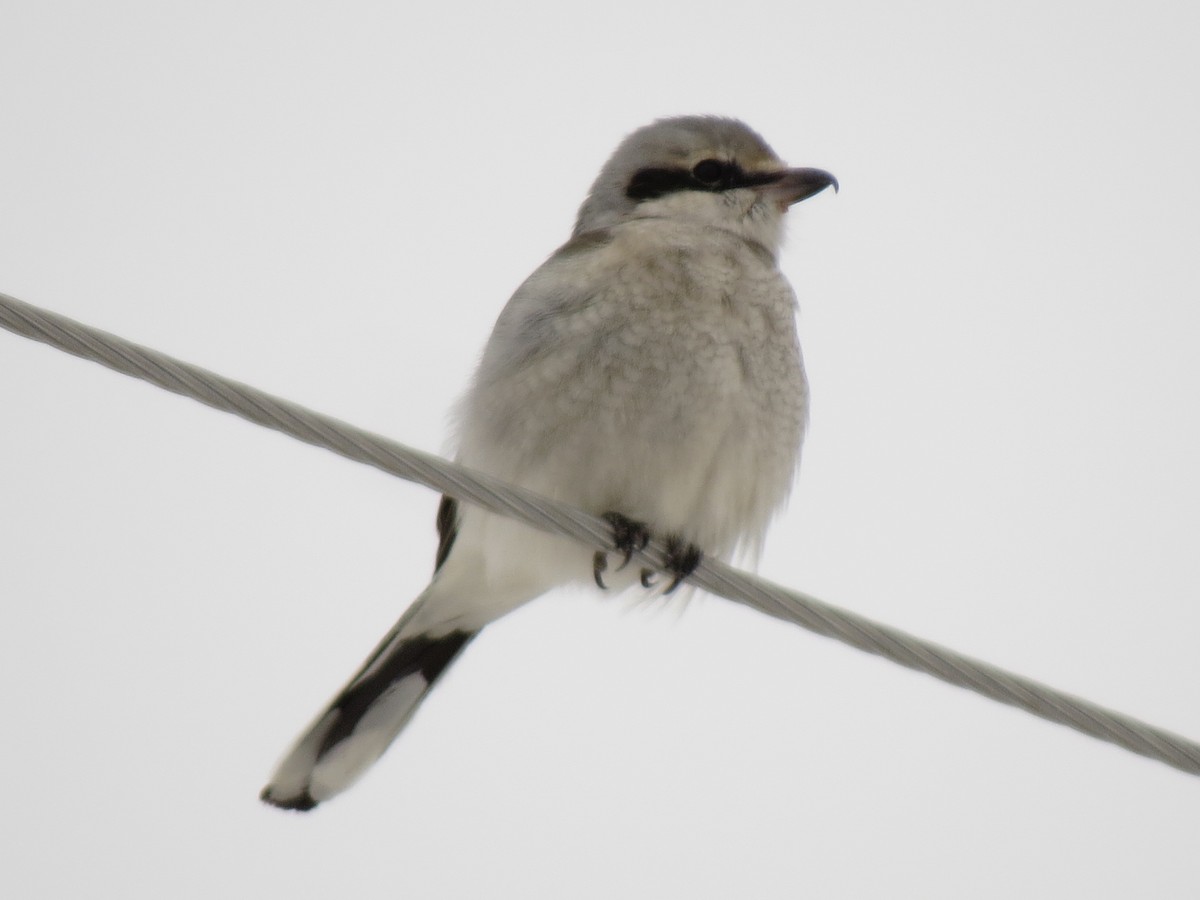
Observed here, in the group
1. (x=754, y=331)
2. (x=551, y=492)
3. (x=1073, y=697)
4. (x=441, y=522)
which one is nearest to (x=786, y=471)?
(x=754, y=331)

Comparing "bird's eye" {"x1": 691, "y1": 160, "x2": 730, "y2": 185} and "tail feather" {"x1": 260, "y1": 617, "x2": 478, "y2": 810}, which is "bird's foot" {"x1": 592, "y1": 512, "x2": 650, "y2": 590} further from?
"bird's eye" {"x1": 691, "y1": 160, "x2": 730, "y2": 185}

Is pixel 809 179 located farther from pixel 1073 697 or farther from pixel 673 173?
pixel 1073 697

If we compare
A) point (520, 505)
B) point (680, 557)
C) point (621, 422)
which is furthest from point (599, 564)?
point (520, 505)

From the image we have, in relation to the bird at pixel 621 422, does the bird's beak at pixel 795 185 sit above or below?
above

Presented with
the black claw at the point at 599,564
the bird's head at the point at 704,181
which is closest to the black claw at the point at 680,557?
the black claw at the point at 599,564

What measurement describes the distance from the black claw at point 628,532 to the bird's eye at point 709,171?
137 cm

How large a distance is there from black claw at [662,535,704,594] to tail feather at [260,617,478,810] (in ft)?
2.90

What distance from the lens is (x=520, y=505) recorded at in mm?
2898

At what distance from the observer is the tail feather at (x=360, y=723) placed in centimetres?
411

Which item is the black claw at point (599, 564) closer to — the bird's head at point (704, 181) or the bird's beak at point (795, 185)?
the bird's head at point (704, 181)

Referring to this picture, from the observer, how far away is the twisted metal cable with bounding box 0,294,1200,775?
2.38 m

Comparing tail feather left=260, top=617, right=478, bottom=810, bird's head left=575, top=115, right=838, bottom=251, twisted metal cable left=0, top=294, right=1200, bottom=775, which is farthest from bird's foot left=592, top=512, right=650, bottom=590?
bird's head left=575, top=115, right=838, bottom=251

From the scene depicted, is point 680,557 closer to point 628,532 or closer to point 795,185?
point 628,532

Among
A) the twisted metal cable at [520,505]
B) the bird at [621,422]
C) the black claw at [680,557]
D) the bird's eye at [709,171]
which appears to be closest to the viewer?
the twisted metal cable at [520,505]
